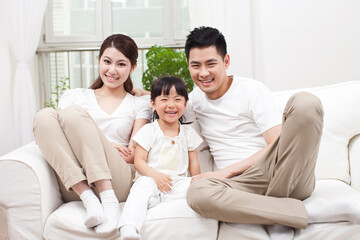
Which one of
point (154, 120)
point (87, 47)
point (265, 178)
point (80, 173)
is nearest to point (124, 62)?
point (154, 120)

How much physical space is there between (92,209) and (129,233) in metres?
0.20

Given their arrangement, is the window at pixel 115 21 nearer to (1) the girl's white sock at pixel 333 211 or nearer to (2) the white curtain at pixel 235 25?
(2) the white curtain at pixel 235 25

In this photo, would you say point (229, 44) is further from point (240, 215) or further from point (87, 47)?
point (240, 215)

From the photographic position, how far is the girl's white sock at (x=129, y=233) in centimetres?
126

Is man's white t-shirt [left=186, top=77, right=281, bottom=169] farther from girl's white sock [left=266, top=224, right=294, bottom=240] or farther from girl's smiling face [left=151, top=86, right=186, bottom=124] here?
girl's white sock [left=266, top=224, right=294, bottom=240]

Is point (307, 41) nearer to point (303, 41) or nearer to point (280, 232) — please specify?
point (303, 41)

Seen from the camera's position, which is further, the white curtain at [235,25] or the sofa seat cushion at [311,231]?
the white curtain at [235,25]

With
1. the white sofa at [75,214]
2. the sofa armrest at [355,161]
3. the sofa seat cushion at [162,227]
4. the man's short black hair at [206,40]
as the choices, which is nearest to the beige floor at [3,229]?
the white sofa at [75,214]

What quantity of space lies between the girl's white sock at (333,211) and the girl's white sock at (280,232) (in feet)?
0.28

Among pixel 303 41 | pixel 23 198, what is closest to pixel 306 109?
pixel 23 198

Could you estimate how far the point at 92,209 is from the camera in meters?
1.39

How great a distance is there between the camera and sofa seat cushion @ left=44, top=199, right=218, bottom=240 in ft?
4.44

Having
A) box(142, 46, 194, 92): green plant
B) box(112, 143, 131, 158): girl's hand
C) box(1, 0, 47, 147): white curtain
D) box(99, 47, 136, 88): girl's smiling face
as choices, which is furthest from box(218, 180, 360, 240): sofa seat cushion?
box(1, 0, 47, 147): white curtain

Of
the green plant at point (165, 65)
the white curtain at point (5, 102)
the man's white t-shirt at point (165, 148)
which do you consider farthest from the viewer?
the white curtain at point (5, 102)
